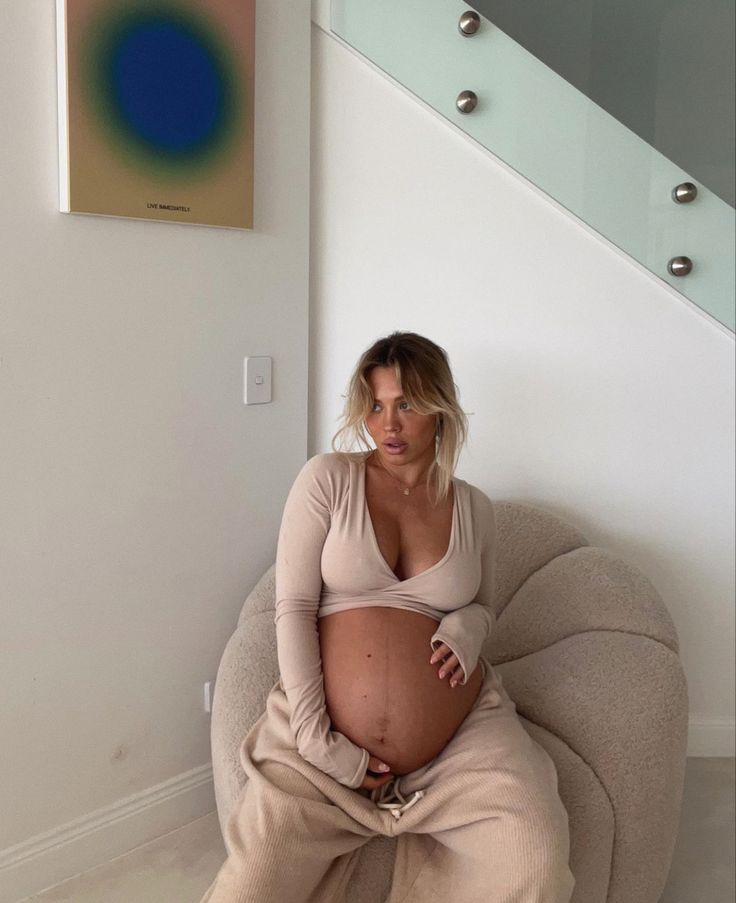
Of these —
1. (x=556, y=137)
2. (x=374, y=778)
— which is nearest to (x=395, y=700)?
(x=374, y=778)

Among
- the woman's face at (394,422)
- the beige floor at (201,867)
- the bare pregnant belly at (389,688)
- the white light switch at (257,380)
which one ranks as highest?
the white light switch at (257,380)

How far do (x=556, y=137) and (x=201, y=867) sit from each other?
79.4 inches

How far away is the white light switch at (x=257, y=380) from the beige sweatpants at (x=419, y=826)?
2.80ft

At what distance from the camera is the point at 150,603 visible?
2.18 metres

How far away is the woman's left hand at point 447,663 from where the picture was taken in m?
1.74

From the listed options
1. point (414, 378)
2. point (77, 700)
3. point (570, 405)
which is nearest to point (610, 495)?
point (570, 405)

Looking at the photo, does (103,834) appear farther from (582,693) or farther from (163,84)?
(163,84)

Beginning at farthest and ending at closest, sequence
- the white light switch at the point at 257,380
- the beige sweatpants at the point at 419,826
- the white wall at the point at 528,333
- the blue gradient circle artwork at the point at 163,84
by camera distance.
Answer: the white wall at the point at 528,333 → the white light switch at the point at 257,380 → the blue gradient circle artwork at the point at 163,84 → the beige sweatpants at the point at 419,826

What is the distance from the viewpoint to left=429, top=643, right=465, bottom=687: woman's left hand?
174 centimetres

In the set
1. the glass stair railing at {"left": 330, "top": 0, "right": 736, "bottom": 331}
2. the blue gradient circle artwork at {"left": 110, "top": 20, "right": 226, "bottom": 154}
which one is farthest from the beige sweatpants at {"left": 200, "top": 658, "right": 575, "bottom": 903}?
the glass stair railing at {"left": 330, "top": 0, "right": 736, "bottom": 331}

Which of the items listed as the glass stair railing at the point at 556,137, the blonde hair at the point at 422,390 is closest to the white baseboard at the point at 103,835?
the blonde hair at the point at 422,390

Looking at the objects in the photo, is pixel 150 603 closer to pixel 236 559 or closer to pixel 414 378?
pixel 236 559

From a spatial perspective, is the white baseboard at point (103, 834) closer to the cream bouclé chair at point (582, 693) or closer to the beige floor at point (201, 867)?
the beige floor at point (201, 867)

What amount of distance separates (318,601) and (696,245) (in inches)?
57.1
